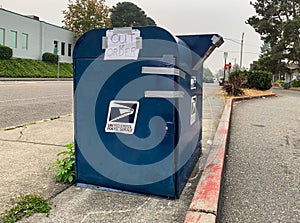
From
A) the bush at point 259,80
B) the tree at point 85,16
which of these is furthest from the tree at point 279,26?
the tree at point 85,16

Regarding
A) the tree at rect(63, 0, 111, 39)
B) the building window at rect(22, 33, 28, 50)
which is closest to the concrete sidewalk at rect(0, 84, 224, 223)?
the building window at rect(22, 33, 28, 50)

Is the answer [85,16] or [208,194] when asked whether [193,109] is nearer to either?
[208,194]

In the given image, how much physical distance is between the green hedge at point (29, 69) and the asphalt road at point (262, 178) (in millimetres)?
28172

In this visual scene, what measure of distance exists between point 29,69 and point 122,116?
112 ft

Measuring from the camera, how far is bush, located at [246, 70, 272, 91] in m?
20.6

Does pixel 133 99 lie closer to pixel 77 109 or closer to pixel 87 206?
pixel 77 109

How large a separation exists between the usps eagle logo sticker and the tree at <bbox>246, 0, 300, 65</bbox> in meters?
32.6

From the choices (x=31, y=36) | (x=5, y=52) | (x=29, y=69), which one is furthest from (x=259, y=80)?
(x=31, y=36)

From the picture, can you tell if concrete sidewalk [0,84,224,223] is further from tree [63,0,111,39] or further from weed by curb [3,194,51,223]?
tree [63,0,111,39]

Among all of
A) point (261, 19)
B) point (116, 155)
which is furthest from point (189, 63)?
point (261, 19)

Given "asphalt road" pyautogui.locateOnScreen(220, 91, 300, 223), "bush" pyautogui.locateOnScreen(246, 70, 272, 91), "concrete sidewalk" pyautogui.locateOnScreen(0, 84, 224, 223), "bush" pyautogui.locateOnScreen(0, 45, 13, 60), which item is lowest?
"asphalt road" pyautogui.locateOnScreen(220, 91, 300, 223)

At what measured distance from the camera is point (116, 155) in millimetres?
2873

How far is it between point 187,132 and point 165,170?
53 cm

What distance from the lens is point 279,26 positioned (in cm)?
3619
